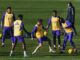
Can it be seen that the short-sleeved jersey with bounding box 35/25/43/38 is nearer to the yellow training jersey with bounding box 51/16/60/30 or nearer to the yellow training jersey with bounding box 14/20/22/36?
the yellow training jersey with bounding box 14/20/22/36

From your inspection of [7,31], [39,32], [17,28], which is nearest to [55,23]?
[39,32]

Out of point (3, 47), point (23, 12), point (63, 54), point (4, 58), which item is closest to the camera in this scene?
point (4, 58)

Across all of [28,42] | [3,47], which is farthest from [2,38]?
[28,42]

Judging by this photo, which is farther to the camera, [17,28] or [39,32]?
[39,32]

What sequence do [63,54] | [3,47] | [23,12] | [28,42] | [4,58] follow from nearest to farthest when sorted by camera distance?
[4,58] < [63,54] < [3,47] < [28,42] < [23,12]

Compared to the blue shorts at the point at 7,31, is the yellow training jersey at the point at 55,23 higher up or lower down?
higher up

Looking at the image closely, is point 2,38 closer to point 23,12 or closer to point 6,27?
point 6,27

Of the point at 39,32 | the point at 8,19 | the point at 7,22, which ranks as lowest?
the point at 39,32

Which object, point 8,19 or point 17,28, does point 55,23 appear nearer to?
point 8,19

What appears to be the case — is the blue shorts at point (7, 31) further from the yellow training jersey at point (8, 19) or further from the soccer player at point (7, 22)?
the yellow training jersey at point (8, 19)

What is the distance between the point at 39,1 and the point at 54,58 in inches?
640

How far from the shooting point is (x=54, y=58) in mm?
21406

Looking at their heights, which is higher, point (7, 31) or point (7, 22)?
point (7, 22)

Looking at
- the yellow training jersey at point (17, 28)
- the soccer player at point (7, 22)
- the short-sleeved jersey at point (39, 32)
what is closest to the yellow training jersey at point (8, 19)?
the soccer player at point (7, 22)
